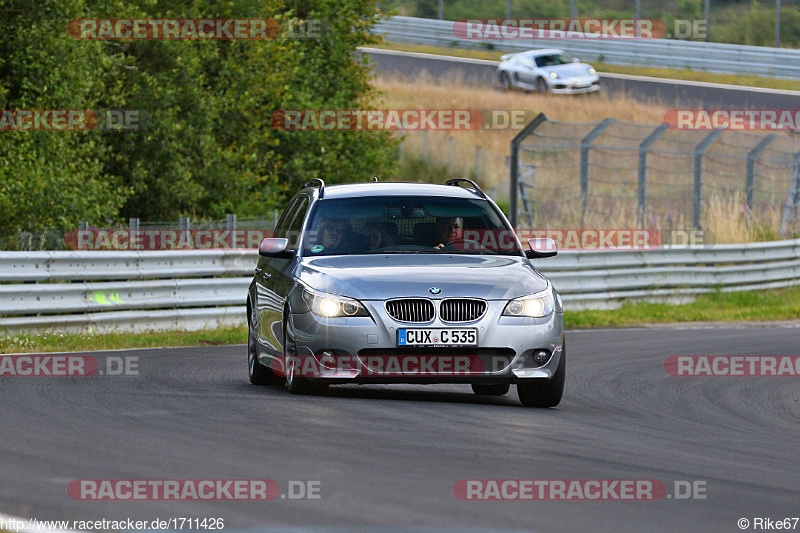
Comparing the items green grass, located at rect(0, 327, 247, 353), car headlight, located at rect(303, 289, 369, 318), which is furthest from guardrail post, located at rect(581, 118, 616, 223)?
car headlight, located at rect(303, 289, 369, 318)

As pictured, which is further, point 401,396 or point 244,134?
point 244,134

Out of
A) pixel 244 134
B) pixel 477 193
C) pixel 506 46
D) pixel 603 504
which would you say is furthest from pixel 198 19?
pixel 506 46

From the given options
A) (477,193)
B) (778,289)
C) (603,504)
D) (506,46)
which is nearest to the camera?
(603,504)

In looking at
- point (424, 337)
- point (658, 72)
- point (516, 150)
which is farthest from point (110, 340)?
point (658, 72)

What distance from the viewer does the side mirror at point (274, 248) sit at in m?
11.0

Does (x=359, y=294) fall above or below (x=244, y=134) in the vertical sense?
above

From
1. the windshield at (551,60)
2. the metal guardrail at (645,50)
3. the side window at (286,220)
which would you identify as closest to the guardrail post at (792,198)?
the metal guardrail at (645,50)

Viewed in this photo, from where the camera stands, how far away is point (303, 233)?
11.2m

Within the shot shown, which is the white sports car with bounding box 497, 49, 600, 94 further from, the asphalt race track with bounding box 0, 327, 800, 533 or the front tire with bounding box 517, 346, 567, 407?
the front tire with bounding box 517, 346, 567, 407

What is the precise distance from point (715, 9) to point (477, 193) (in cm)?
5205

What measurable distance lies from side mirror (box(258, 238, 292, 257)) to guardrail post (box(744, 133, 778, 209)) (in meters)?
19.4

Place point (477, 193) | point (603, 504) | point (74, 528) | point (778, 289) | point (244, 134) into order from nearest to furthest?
point (74, 528)
point (603, 504)
point (477, 193)
point (778, 289)
point (244, 134)

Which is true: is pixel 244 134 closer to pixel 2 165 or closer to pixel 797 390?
pixel 2 165

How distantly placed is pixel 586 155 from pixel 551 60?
20.1 metres
